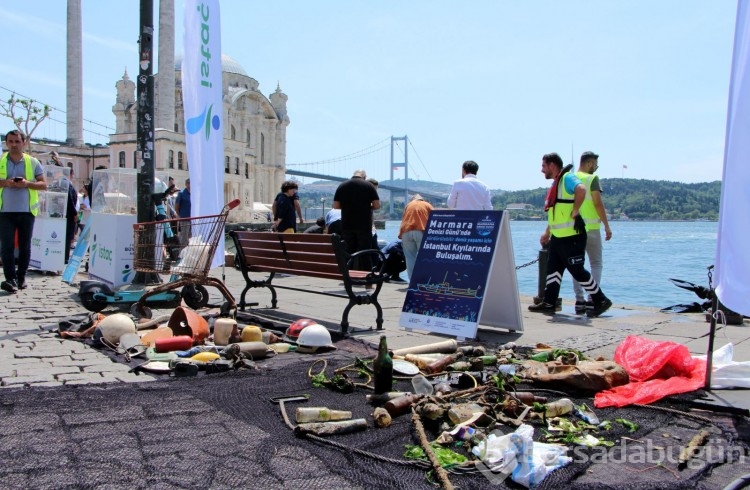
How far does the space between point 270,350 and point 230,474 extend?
2.40 m

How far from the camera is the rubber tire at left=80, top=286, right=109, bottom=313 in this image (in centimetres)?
671

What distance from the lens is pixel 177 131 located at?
83.4 meters

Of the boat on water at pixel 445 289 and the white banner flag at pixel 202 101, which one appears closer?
the boat on water at pixel 445 289

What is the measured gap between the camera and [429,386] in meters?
3.86

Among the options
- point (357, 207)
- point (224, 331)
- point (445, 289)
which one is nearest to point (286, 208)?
point (357, 207)

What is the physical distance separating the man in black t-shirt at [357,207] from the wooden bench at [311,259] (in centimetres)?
209

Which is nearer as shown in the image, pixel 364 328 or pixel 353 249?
pixel 364 328

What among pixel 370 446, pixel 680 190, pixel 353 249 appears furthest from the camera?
pixel 680 190

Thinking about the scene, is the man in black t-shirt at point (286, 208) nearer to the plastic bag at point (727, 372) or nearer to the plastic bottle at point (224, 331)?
the plastic bottle at point (224, 331)

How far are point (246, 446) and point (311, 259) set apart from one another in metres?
3.51

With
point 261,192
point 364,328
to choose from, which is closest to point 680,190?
point 261,192

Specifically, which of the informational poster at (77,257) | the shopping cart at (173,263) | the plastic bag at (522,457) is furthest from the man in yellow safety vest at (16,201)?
the plastic bag at (522,457)

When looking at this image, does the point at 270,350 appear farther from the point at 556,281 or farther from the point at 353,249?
the point at 353,249

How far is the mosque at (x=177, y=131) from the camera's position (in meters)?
63.4
